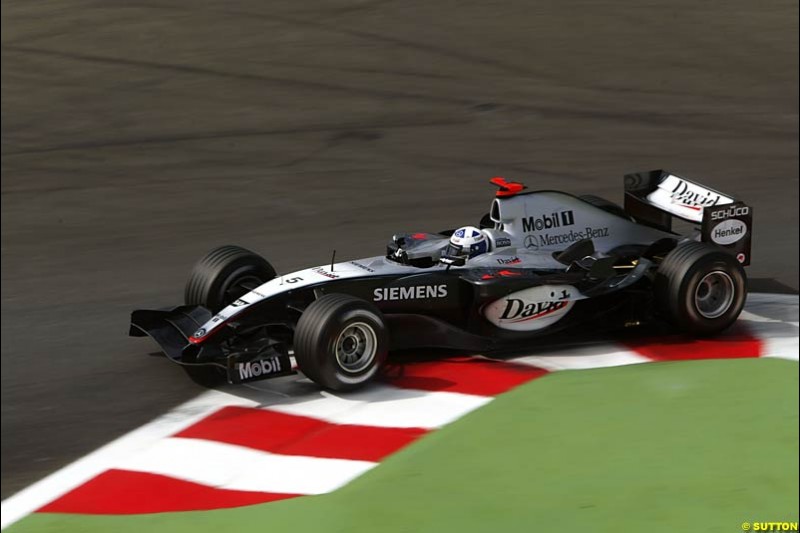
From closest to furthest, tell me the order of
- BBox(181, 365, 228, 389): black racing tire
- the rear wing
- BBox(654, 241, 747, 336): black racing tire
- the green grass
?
the green grass → the rear wing → BBox(181, 365, 228, 389): black racing tire → BBox(654, 241, 747, 336): black racing tire

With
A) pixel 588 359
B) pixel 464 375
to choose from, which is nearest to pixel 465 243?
pixel 464 375

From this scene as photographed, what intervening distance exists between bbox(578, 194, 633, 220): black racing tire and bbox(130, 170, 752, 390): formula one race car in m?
0.02

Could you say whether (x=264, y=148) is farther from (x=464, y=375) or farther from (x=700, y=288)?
(x=700, y=288)

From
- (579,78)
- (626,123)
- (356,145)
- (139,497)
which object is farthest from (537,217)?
(579,78)

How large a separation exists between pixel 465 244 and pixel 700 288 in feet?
6.81

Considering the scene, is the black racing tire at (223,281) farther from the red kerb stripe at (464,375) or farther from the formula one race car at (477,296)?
the red kerb stripe at (464,375)

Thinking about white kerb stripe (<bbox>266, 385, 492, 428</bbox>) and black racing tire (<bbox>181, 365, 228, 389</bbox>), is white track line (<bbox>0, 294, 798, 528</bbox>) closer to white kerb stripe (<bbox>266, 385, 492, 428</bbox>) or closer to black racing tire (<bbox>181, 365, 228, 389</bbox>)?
white kerb stripe (<bbox>266, 385, 492, 428</bbox>)

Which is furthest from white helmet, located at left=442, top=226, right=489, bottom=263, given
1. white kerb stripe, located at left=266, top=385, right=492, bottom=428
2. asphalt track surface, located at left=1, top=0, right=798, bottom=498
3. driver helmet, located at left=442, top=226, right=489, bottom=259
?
white kerb stripe, located at left=266, top=385, right=492, bottom=428

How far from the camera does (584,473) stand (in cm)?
358

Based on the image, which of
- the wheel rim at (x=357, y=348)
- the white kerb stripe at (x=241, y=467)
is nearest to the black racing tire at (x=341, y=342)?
the wheel rim at (x=357, y=348)

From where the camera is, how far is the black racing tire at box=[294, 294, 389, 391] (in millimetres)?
5234

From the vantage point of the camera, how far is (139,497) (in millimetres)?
4191

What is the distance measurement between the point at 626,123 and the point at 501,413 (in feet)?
15.6

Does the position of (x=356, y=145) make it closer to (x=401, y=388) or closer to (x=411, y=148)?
(x=411, y=148)
